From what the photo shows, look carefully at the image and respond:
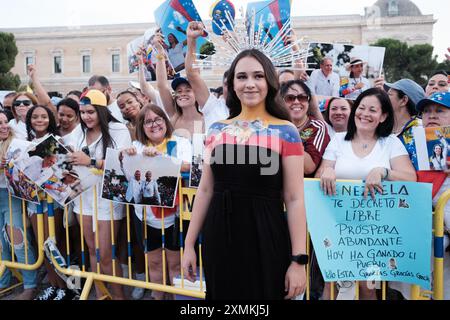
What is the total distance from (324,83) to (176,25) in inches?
73.6

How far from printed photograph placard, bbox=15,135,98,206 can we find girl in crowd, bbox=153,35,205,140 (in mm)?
1012

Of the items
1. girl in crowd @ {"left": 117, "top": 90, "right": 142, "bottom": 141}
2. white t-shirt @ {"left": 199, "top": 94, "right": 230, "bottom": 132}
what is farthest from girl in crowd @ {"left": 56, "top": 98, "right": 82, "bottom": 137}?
white t-shirt @ {"left": 199, "top": 94, "right": 230, "bottom": 132}

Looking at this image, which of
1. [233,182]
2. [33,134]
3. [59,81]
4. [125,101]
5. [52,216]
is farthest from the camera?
[59,81]

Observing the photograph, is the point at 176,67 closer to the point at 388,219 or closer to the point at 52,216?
the point at 52,216

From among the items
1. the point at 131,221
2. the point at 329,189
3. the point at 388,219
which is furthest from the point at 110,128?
the point at 388,219

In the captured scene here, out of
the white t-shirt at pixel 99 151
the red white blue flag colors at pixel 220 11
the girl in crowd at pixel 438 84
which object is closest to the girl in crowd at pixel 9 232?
the white t-shirt at pixel 99 151

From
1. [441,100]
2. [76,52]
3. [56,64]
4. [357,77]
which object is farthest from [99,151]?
[56,64]

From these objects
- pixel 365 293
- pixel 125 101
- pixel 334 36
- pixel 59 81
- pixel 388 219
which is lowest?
pixel 365 293

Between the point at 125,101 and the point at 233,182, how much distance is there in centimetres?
314

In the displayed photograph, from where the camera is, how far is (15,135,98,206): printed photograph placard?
3.28m

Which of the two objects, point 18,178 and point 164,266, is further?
point 18,178

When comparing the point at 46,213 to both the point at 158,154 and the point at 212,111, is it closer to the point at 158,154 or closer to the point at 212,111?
the point at 158,154

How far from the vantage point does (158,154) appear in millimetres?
3027

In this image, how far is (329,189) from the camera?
251 centimetres
